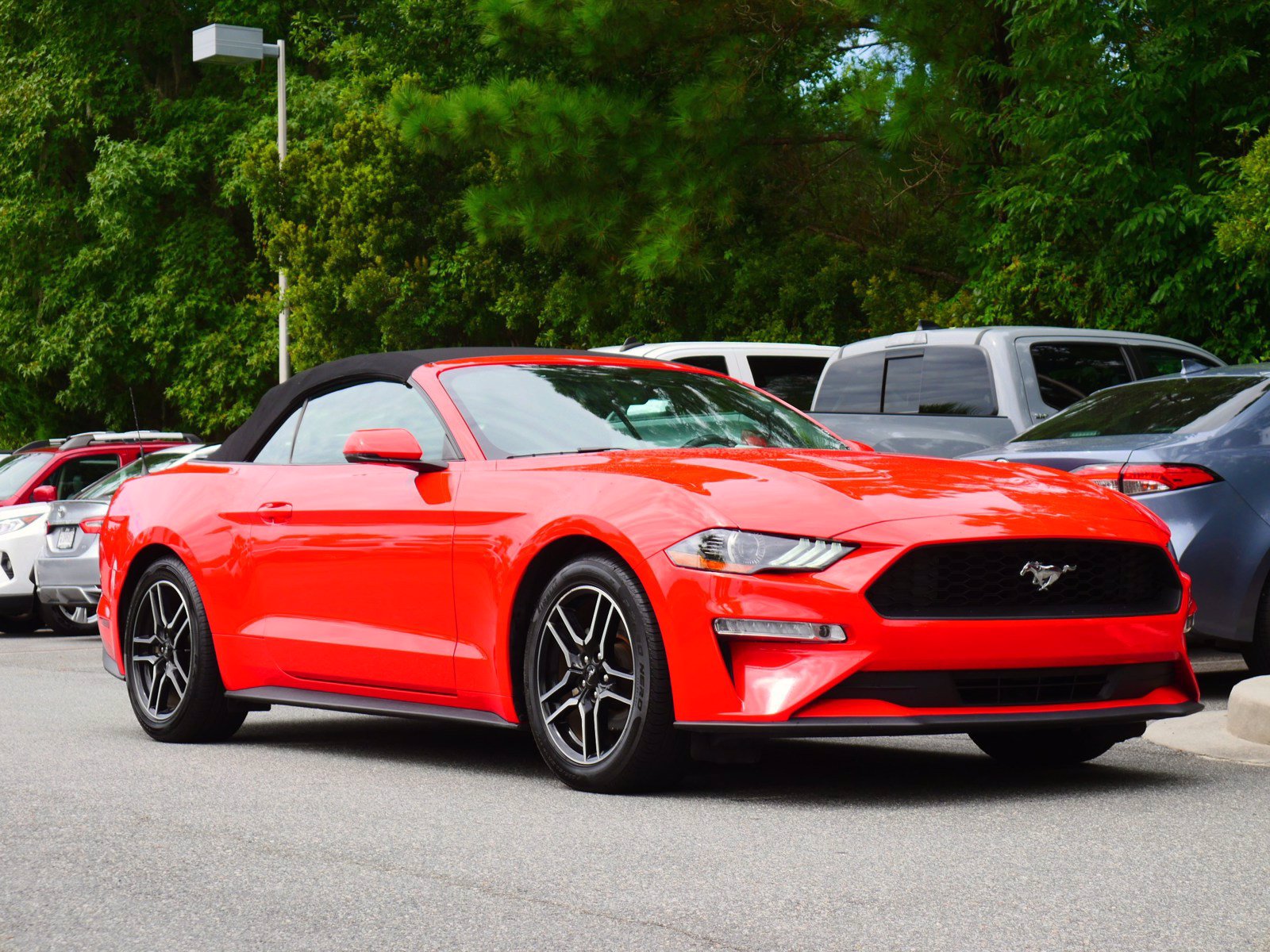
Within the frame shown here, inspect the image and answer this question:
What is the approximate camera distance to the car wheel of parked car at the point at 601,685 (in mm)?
5828

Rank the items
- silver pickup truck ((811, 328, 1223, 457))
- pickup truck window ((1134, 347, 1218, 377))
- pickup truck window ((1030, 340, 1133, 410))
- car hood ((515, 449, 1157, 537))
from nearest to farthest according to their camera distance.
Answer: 1. car hood ((515, 449, 1157, 537))
2. silver pickup truck ((811, 328, 1223, 457))
3. pickup truck window ((1030, 340, 1133, 410))
4. pickup truck window ((1134, 347, 1218, 377))

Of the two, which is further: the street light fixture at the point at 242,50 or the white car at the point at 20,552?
the street light fixture at the point at 242,50

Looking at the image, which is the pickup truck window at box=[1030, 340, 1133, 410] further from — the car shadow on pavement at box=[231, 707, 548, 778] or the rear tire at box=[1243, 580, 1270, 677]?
the car shadow on pavement at box=[231, 707, 548, 778]

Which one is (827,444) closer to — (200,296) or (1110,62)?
(1110,62)

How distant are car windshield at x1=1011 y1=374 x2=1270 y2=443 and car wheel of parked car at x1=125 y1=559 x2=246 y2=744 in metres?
4.21

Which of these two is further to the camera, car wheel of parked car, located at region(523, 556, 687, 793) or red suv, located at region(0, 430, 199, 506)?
red suv, located at region(0, 430, 199, 506)

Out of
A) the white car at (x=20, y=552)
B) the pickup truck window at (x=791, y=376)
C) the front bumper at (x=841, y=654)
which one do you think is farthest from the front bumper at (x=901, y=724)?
the white car at (x=20, y=552)

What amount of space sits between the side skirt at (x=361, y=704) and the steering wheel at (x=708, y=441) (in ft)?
4.01

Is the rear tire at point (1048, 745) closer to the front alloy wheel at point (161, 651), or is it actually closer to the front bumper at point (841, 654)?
the front bumper at point (841, 654)

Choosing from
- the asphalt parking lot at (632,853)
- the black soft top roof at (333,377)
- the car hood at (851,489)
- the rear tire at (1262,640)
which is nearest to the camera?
the asphalt parking lot at (632,853)

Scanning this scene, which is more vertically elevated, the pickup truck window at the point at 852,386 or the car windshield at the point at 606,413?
the car windshield at the point at 606,413

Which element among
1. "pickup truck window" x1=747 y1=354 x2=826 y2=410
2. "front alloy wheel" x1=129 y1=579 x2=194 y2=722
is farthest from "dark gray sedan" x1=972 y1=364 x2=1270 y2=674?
"pickup truck window" x1=747 y1=354 x2=826 y2=410

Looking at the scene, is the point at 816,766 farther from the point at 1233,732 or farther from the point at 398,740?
the point at 398,740

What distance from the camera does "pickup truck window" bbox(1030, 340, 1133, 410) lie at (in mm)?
12133
